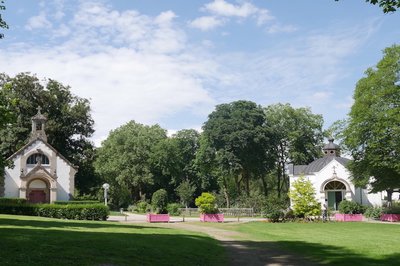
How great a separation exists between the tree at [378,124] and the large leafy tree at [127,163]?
38946 mm

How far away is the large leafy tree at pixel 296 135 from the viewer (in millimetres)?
71875

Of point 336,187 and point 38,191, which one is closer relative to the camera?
point 38,191

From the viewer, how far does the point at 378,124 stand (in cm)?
3844

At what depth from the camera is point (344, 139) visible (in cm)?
4359

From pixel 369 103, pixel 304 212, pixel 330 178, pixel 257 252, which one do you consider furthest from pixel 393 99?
pixel 257 252

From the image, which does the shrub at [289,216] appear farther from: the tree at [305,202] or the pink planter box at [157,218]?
the pink planter box at [157,218]

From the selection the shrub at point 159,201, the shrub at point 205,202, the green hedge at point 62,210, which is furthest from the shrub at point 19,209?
the shrub at point 205,202

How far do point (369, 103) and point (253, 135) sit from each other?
79.3ft

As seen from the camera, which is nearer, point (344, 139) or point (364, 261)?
point (364, 261)

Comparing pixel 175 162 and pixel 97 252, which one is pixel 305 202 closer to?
pixel 97 252

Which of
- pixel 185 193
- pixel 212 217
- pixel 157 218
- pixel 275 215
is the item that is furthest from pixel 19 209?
pixel 185 193

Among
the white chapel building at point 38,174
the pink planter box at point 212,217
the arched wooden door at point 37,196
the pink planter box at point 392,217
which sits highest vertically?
the white chapel building at point 38,174

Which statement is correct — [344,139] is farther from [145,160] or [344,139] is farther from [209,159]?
[145,160]

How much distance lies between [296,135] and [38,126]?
128 feet
